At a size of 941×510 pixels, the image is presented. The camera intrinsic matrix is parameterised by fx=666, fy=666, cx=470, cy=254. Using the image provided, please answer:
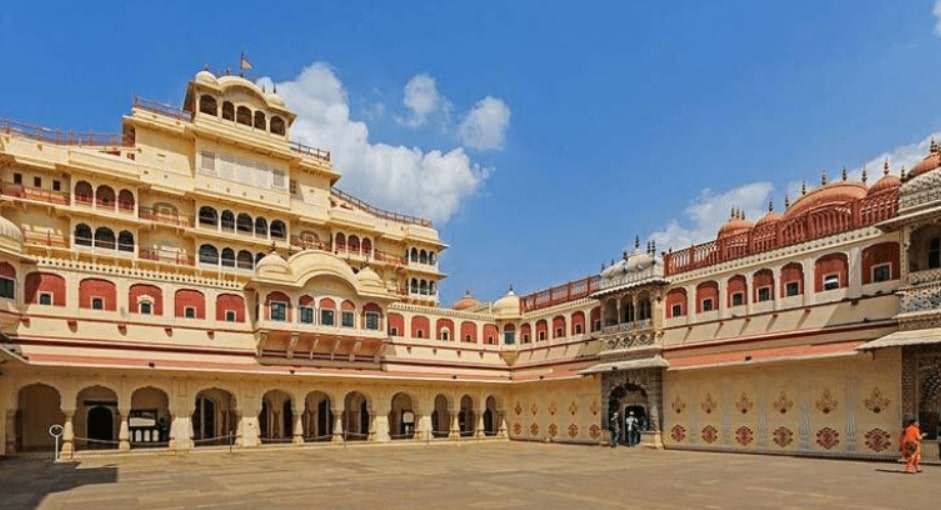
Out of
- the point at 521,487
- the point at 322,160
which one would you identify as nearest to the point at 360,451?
the point at 521,487

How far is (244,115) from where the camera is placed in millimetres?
42656

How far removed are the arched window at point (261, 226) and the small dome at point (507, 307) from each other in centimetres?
1552

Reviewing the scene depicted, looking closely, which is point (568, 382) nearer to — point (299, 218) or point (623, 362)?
point (623, 362)

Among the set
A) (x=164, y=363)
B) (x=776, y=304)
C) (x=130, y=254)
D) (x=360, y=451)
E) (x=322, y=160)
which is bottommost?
(x=360, y=451)

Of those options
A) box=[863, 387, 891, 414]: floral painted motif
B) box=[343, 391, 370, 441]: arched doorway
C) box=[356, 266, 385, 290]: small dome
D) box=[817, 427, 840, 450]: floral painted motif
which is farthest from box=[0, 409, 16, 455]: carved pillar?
box=[863, 387, 891, 414]: floral painted motif

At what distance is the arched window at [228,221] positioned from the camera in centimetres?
4016

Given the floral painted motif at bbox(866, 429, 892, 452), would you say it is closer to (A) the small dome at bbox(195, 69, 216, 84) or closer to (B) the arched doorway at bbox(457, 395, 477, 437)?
(B) the arched doorway at bbox(457, 395, 477, 437)

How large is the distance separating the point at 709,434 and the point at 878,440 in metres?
7.16

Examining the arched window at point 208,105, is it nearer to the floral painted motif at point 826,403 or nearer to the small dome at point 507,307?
the small dome at point 507,307

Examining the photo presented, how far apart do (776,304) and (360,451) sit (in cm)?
1925

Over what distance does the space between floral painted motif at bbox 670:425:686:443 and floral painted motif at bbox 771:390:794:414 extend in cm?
493

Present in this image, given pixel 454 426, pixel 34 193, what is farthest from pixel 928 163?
pixel 34 193

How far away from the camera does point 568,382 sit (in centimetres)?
3728

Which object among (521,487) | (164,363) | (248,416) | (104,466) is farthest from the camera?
(248,416)
